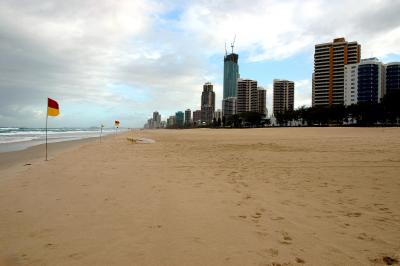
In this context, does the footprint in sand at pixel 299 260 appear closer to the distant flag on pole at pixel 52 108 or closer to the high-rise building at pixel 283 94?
the distant flag on pole at pixel 52 108

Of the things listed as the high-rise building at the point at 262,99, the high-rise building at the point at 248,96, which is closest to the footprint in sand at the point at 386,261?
the high-rise building at the point at 248,96

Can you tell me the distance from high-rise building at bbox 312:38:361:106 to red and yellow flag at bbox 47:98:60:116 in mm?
112401

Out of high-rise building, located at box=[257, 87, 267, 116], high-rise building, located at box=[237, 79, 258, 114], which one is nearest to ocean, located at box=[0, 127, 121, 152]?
high-rise building, located at box=[237, 79, 258, 114]

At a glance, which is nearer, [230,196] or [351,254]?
[351,254]

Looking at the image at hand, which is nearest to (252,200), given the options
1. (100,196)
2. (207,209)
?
(207,209)

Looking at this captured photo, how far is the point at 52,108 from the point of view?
1317 cm

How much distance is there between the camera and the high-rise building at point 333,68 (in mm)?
108000

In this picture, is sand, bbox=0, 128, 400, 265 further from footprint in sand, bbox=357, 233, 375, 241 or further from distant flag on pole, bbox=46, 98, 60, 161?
distant flag on pole, bbox=46, 98, 60, 161

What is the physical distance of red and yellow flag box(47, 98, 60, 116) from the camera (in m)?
13.0

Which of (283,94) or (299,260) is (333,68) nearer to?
(283,94)

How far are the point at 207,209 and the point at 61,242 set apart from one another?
2.44 meters

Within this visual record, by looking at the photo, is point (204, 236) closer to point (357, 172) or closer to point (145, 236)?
point (145, 236)

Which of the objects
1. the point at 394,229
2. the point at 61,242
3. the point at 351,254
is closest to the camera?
the point at 351,254

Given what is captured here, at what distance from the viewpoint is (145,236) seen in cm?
367
